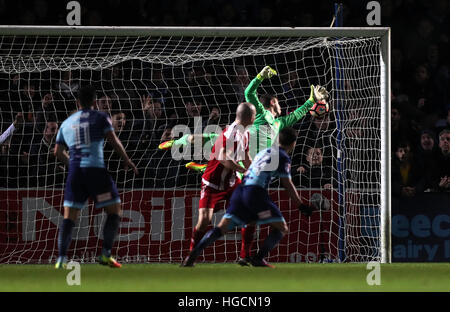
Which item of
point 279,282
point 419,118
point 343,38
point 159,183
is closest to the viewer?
point 279,282

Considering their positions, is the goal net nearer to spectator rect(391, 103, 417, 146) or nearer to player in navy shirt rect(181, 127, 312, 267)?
spectator rect(391, 103, 417, 146)

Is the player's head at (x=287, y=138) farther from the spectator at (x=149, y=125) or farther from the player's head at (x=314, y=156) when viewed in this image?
the spectator at (x=149, y=125)

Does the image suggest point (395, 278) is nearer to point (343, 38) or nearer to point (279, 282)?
point (279, 282)

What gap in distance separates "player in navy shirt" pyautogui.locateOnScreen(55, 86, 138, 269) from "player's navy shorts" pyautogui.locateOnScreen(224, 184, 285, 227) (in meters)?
1.05

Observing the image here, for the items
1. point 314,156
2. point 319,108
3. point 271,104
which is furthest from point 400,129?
point 271,104

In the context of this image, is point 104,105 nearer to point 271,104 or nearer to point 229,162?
point 271,104

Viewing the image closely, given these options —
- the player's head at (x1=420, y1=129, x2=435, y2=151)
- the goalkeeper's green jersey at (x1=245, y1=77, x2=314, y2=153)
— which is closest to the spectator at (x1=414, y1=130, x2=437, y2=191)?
the player's head at (x1=420, y1=129, x2=435, y2=151)

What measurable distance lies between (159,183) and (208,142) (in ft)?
3.45

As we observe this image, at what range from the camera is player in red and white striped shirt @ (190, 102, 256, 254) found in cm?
944

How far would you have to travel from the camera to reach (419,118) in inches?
547

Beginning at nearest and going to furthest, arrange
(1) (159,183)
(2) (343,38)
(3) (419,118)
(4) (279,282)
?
1. (4) (279,282)
2. (2) (343,38)
3. (1) (159,183)
4. (3) (419,118)
